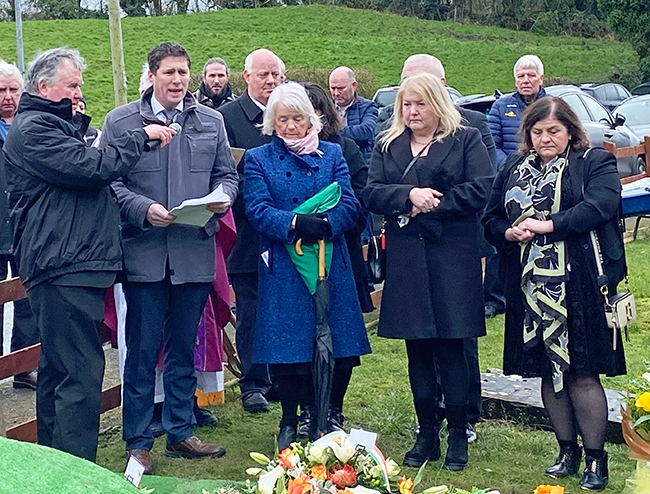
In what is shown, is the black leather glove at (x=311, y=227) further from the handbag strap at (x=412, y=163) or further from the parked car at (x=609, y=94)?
the parked car at (x=609, y=94)

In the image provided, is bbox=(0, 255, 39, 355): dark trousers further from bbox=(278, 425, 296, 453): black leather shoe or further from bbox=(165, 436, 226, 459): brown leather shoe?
bbox=(278, 425, 296, 453): black leather shoe

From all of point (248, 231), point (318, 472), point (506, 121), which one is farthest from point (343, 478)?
point (506, 121)

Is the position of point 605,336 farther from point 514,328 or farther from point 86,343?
point 86,343

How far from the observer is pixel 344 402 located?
20.8ft

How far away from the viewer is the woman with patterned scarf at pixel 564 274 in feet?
15.2

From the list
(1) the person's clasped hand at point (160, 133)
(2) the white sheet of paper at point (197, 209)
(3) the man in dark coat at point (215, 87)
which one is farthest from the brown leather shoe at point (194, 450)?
(3) the man in dark coat at point (215, 87)

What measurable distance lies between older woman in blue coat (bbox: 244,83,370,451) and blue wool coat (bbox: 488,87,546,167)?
10.0 feet

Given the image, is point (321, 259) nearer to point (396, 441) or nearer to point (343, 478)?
point (396, 441)

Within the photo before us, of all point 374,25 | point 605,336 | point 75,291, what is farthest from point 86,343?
point 374,25

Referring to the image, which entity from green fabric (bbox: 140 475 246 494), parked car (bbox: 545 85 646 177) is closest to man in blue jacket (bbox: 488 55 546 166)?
green fabric (bbox: 140 475 246 494)

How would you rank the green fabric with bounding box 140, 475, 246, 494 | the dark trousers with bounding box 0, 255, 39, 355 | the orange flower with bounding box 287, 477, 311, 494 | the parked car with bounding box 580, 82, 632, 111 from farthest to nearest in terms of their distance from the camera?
the parked car with bounding box 580, 82, 632, 111 < the dark trousers with bounding box 0, 255, 39, 355 < the green fabric with bounding box 140, 475, 246, 494 < the orange flower with bounding box 287, 477, 311, 494

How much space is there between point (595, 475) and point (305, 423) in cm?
165

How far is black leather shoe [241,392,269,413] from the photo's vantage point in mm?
6152

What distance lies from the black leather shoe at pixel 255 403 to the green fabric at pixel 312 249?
130 centimetres
